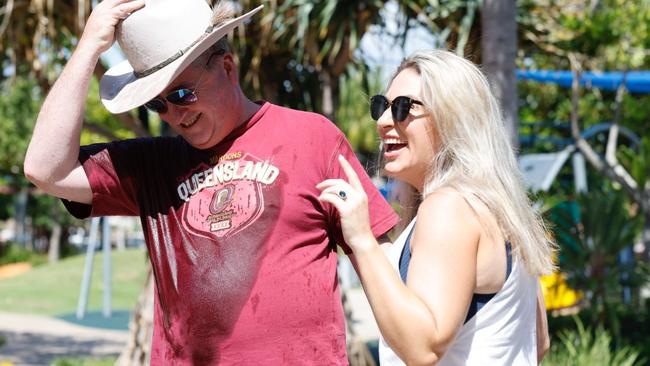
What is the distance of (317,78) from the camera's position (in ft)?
29.9

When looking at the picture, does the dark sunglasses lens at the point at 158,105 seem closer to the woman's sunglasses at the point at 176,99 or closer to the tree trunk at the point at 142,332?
the woman's sunglasses at the point at 176,99

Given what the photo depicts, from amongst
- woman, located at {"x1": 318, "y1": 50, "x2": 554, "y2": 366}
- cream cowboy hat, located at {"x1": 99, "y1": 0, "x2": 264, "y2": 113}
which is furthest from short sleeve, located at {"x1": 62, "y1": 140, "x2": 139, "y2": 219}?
woman, located at {"x1": 318, "y1": 50, "x2": 554, "y2": 366}

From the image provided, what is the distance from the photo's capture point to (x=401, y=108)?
2.34 metres

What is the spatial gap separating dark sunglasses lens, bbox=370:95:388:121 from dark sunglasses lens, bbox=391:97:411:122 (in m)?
0.08

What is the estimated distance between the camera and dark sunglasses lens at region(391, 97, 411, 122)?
7.67 ft

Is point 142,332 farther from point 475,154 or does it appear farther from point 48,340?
point 48,340

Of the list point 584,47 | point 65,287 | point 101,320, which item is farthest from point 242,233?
point 65,287

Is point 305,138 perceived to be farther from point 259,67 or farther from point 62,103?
point 259,67

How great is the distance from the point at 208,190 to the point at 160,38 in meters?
0.42

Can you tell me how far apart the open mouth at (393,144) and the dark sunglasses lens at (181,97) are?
1.77ft

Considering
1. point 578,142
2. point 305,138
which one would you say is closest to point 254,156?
point 305,138

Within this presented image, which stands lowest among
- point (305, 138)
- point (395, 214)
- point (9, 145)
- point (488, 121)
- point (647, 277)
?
point (9, 145)

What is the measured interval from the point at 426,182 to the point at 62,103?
978 millimetres

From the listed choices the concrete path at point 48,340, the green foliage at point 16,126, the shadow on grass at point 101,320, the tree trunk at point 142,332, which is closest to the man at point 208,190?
the tree trunk at point 142,332
